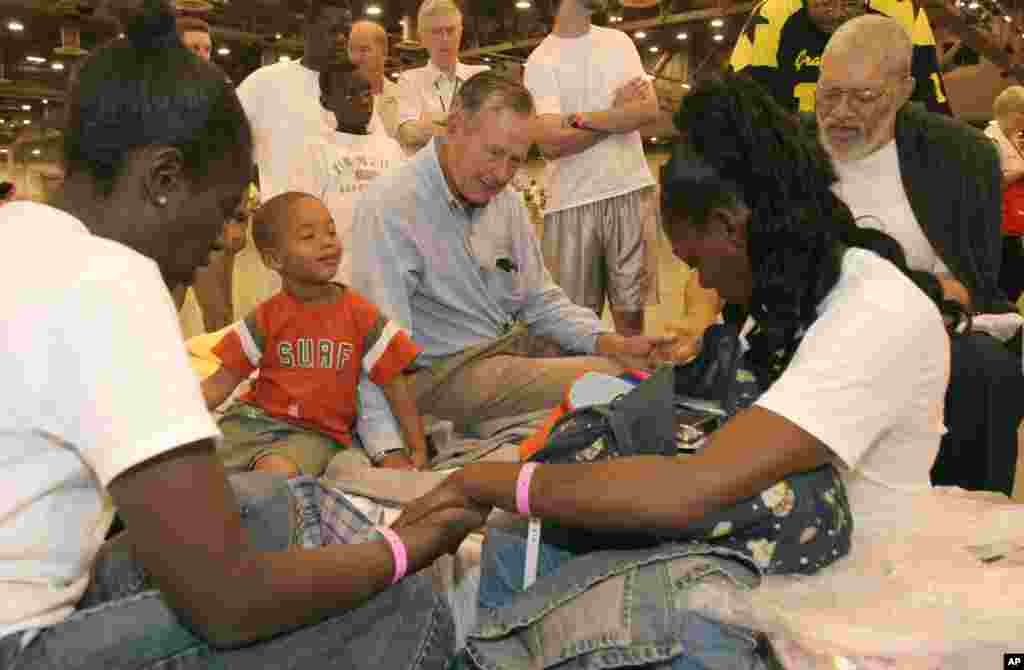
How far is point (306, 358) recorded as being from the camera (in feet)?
8.65

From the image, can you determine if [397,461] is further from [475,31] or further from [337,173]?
[475,31]

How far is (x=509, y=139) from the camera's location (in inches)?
117

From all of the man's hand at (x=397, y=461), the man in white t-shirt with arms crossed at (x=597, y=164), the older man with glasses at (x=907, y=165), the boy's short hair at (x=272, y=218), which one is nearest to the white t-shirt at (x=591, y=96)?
the man in white t-shirt with arms crossed at (x=597, y=164)

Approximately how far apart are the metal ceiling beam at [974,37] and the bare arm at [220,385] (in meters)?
10.1

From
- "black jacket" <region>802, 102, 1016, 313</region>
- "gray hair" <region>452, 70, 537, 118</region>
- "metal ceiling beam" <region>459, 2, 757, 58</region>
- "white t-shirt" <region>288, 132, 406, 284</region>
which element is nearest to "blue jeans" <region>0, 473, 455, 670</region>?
"gray hair" <region>452, 70, 537, 118</region>

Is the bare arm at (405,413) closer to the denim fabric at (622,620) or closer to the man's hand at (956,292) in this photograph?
the denim fabric at (622,620)

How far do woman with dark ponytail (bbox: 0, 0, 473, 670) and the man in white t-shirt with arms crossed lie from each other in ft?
9.04

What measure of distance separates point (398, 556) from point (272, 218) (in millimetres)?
1599

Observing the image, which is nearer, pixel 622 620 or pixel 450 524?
pixel 622 620

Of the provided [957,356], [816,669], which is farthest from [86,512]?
[957,356]

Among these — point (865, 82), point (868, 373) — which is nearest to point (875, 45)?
point (865, 82)

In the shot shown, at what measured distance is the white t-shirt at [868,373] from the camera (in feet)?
4.78

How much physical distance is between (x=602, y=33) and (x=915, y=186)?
5.64 feet

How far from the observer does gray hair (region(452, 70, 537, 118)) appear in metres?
2.96
